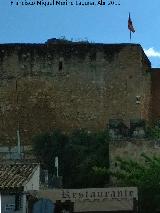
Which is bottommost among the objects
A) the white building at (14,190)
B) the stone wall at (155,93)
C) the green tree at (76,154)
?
the white building at (14,190)

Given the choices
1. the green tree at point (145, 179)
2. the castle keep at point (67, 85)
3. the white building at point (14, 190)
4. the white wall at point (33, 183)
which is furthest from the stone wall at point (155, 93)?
the white building at point (14, 190)

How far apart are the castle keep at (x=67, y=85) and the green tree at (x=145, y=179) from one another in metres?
10.9

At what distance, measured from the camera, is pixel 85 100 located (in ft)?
117

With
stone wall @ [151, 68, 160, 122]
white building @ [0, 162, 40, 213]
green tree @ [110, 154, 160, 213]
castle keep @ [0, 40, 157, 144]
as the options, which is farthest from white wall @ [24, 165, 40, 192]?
stone wall @ [151, 68, 160, 122]

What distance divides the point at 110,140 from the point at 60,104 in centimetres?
892

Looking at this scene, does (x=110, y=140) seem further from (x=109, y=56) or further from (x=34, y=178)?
(x=109, y=56)

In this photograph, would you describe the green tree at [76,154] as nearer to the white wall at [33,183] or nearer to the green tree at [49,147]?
the green tree at [49,147]

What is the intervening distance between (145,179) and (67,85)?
42.3 feet

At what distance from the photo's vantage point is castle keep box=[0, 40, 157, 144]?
117ft

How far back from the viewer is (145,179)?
2356 centimetres

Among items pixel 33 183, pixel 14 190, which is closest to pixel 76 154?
pixel 33 183

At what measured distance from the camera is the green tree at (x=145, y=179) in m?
23.1

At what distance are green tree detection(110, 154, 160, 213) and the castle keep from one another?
1087 centimetres

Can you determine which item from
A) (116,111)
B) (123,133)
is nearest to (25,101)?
(116,111)
